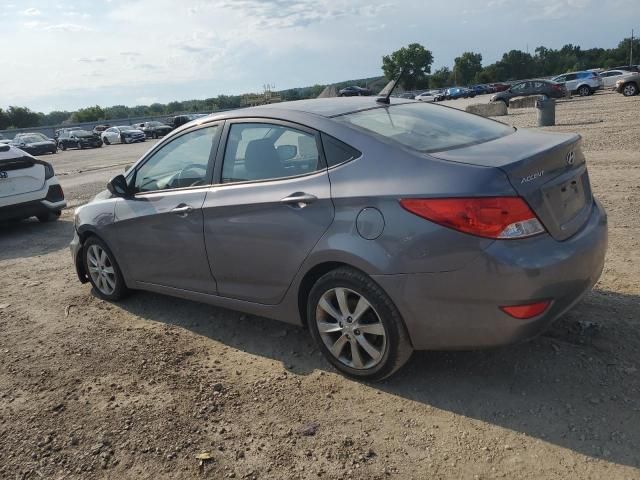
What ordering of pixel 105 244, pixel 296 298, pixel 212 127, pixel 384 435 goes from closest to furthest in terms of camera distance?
1. pixel 384 435
2. pixel 296 298
3. pixel 212 127
4. pixel 105 244

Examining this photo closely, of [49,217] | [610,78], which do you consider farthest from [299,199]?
[610,78]

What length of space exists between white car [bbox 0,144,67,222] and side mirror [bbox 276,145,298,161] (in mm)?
6687

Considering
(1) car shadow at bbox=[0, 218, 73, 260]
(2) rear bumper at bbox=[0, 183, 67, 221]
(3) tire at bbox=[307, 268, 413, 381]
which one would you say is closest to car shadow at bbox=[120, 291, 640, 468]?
(3) tire at bbox=[307, 268, 413, 381]

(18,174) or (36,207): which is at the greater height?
(18,174)

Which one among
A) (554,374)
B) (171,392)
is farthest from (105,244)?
(554,374)

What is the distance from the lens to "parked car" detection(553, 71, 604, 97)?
129ft

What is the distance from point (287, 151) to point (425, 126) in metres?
0.94

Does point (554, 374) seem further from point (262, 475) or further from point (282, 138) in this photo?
point (282, 138)

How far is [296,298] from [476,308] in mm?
1200

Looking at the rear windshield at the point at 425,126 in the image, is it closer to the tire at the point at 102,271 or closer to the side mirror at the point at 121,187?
the side mirror at the point at 121,187

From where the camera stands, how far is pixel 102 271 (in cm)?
527

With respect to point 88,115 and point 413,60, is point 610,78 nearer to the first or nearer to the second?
point 413,60

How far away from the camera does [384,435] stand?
2975mm

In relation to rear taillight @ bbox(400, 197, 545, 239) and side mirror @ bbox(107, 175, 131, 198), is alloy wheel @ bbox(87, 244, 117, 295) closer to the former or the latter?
side mirror @ bbox(107, 175, 131, 198)
